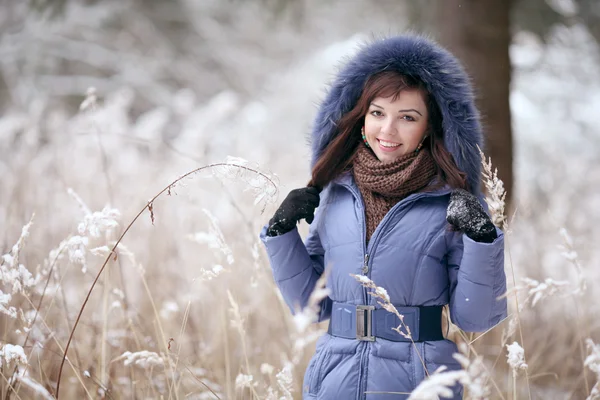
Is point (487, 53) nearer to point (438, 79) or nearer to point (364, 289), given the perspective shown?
point (438, 79)

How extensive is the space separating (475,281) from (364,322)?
350 millimetres

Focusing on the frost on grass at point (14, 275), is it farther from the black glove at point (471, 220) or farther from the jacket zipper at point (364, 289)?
the black glove at point (471, 220)

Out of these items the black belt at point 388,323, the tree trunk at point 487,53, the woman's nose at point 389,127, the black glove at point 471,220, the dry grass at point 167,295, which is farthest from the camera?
the tree trunk at point 487,53

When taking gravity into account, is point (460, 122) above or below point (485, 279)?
above

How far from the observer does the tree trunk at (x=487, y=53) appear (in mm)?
3508

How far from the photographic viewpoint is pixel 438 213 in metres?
2.01

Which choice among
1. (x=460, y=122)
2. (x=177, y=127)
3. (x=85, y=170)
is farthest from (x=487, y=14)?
(x=177, y=127)

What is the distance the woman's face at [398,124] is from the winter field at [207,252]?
0.33 meters

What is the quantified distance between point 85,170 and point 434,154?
341cm

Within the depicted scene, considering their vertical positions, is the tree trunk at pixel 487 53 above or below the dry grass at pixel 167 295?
above

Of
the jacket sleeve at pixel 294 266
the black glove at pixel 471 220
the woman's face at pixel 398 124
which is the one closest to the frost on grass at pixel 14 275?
the jacket sleeve at pixel 294 266

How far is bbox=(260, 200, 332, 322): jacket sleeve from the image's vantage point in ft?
6.93

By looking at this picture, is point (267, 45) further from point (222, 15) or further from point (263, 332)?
point (263, 332)

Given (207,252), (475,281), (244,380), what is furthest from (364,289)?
(207,252)
